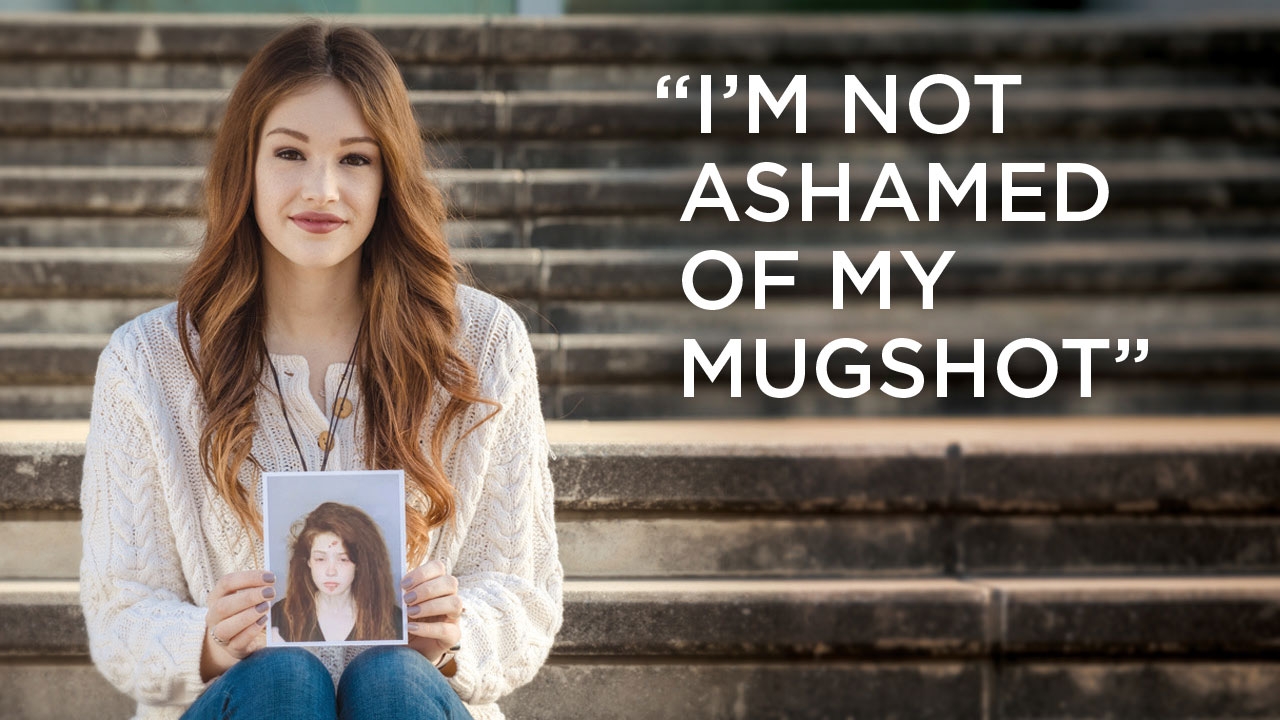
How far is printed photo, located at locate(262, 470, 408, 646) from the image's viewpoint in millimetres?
1620

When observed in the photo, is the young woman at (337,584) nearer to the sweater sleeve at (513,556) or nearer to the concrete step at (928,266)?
the sweater sleeve at (513,556)

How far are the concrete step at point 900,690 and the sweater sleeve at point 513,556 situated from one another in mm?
705

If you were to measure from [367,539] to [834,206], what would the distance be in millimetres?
2661

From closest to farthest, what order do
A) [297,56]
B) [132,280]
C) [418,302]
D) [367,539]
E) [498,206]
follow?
[367,539] → [297,56] → [418,302] → [132,280] → [498,206]

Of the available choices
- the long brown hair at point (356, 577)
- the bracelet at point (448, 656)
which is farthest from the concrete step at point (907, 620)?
the long brown hair at point (356, 577)

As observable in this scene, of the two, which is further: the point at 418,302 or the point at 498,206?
the point at 498,206

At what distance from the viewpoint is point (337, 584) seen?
1633 mm

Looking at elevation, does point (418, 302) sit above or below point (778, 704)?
above

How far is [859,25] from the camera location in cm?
455

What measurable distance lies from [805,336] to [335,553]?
2.19m

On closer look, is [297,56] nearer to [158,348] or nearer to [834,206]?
[158,348]

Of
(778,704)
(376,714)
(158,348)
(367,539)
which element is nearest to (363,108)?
(158,348)

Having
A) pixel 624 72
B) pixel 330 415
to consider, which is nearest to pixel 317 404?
pixel 330 415

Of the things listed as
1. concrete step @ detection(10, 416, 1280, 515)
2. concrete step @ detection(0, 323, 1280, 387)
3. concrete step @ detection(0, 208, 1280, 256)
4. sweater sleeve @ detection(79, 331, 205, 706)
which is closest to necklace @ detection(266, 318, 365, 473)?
sweater sleeve @ detection(79, 331, 205, 706)
